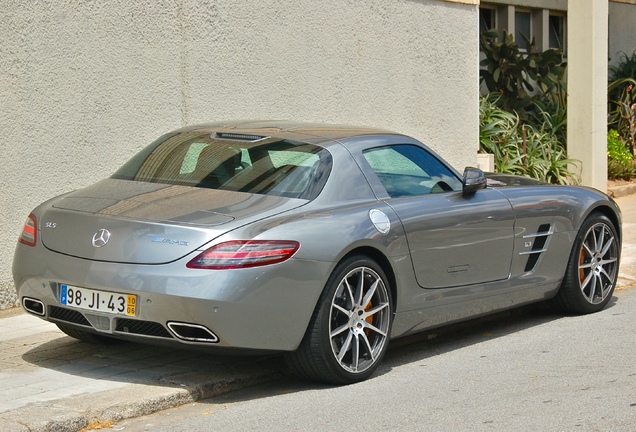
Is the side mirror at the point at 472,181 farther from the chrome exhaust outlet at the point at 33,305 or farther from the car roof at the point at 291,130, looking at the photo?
the chrome exhaust outlet at the point at 33,305

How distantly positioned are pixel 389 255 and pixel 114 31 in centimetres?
373

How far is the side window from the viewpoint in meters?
7.02

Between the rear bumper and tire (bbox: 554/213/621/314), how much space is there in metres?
2.84

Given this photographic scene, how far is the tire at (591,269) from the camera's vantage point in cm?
825

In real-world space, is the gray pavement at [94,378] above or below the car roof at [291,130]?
below

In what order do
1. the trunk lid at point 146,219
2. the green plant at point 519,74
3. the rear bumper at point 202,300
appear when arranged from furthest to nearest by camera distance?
the green plant at point 519,74
the trunk lid at point 146,219
the rear bumper at point 202,300

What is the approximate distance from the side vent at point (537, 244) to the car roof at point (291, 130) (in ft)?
4.24

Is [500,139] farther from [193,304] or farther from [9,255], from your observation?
[193,304]

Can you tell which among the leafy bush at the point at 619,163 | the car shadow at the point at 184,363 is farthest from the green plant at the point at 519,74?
the car shadow at the point at 184,363

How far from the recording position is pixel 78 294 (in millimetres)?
6070

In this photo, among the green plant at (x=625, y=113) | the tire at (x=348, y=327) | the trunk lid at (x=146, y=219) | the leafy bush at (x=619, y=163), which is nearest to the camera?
the trunk lid at (x=146, y=219)

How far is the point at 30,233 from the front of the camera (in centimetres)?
645

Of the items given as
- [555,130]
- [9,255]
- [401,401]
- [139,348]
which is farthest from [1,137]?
[555,130]

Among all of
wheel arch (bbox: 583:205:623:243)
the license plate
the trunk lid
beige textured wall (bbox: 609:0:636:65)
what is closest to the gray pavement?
the license plate
